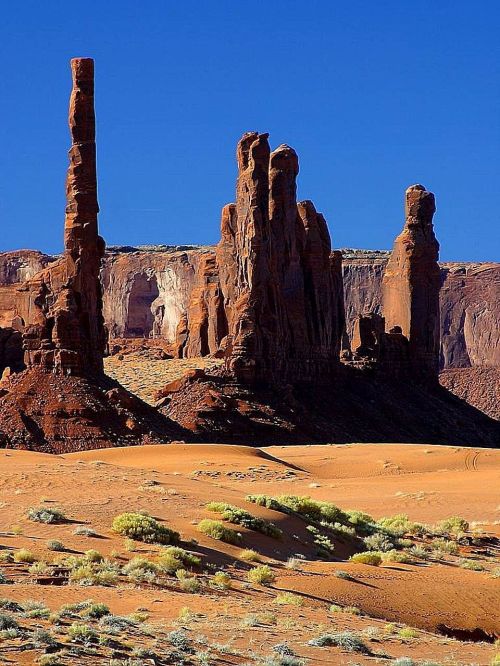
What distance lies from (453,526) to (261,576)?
12.5 metres

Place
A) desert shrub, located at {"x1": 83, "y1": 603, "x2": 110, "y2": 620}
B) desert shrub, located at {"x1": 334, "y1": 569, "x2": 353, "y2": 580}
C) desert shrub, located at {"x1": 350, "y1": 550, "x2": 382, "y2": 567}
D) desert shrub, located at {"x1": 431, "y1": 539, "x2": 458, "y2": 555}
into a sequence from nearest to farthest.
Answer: desert shrub, located at {"x1": 83, "y1": 603, "x2": 110, "y2": 620} → desert shrub, located at {"x1": 334, "y1": 569, "x2": 353, "y2": 580} → desert shrub, located at {"x1": 350, "y1": 550, "x2": 382, "y2": 567} → desert shrub, located at {"x1": 431, "y1": 539, "x2": 458, "y2": 555}

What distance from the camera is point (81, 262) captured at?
189ft

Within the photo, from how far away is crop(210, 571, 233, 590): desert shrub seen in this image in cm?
2020

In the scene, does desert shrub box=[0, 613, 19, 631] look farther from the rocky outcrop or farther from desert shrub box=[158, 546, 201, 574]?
the rocky outcrop

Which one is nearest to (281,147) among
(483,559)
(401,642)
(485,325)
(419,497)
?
(419,497)

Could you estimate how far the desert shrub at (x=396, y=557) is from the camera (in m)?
26.0

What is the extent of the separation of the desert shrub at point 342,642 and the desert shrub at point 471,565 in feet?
34.4

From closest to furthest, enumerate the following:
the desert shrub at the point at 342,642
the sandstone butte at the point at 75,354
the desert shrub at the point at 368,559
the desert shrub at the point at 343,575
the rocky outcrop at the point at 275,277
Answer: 1. the desert shrub at the point at 342,642
2. the desert shrub at the point at 343,575
3. the desert shrub at the point at 368,559
4. the sandstone butte at the point at 75,354
5. the rocky outcrop at the point at 275,277

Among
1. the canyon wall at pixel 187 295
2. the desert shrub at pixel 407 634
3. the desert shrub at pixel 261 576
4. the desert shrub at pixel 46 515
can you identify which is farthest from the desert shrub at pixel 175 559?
the canyon wall at pixel 187 295

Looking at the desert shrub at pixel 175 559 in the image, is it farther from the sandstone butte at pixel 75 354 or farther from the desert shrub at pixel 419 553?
the sandstone butte at pixel 75 354

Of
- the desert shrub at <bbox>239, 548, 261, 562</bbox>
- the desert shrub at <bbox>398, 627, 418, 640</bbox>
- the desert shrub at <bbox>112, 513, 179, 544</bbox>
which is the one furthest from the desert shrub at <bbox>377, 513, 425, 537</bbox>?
the desert shrub at <bbox>398, 627, 418, 640</bbox>

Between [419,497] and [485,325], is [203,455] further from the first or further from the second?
[485,325]

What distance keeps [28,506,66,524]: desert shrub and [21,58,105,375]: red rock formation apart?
32237 mm

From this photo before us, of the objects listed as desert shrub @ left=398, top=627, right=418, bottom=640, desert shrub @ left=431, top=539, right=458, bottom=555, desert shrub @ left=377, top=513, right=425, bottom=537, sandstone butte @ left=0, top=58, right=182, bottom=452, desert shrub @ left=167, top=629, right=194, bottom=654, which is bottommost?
desert shrub @ left=398, top=627, right=418, bottom=640
